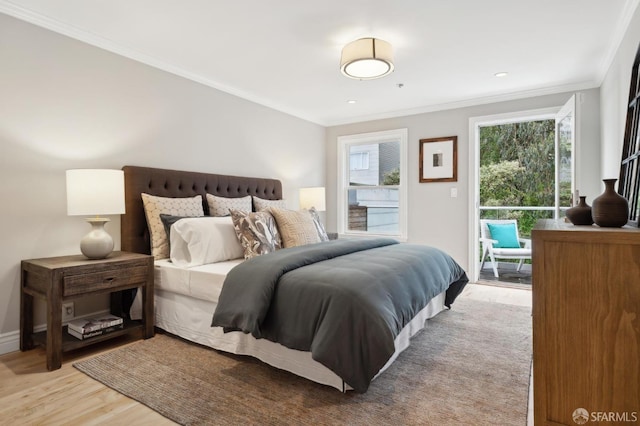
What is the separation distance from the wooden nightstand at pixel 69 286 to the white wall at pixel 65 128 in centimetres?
10

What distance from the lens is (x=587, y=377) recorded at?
123 centimetres

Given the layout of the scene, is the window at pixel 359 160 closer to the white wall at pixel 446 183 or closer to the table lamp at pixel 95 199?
the white wall at pixel 446 183

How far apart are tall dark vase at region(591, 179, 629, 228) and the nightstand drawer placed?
276 cm

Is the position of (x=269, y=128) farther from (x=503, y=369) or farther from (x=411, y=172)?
(x=503, y=369)

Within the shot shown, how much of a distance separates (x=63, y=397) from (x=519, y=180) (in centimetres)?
684

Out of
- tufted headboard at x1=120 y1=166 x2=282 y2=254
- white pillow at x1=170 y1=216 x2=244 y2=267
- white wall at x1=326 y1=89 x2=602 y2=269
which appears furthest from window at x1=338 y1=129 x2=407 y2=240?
white pillow at x1=170 y1=216 x2=244 y2=267

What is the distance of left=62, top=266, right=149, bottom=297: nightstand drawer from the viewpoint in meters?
2.25

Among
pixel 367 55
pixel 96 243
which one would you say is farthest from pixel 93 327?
pixel 367 55

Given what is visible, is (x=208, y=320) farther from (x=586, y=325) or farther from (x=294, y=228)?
(x=586, y=325)

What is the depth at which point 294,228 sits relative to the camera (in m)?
3.12

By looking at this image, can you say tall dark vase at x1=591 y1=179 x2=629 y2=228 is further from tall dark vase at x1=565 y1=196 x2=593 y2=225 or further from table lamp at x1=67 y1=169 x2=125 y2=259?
table lamp at x1=67 y1=169 x2=125 y2=259

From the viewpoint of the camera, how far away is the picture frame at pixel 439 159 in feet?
15.2

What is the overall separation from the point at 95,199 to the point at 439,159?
3982 mm

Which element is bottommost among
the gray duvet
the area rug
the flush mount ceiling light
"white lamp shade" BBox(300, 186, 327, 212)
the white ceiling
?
the area rug
